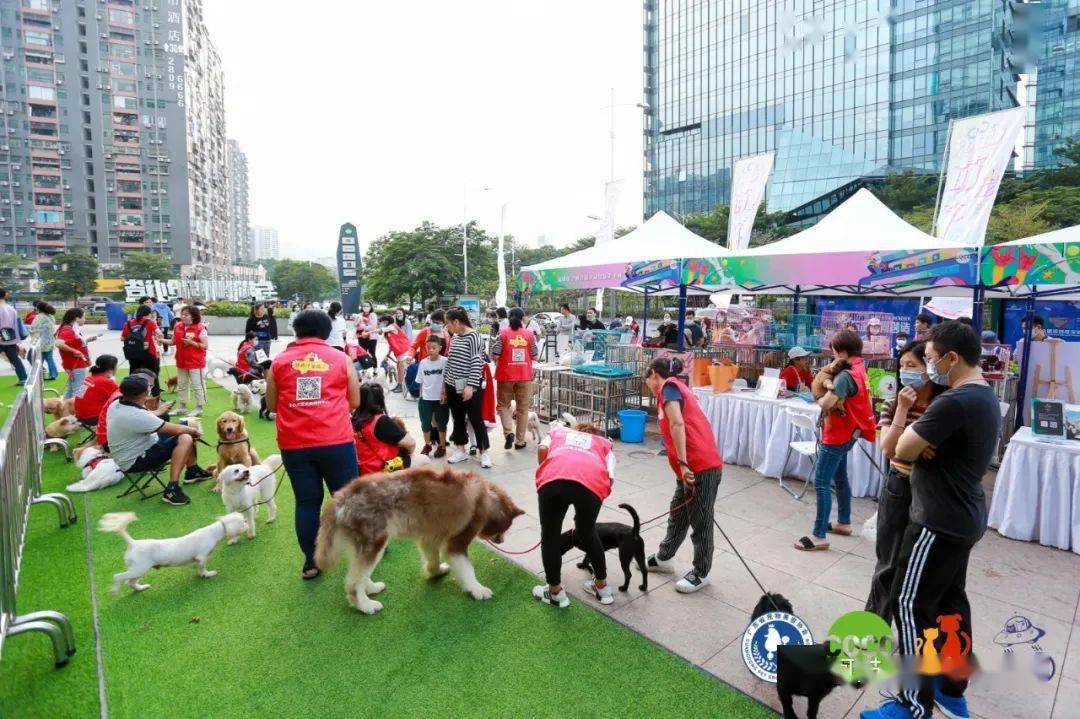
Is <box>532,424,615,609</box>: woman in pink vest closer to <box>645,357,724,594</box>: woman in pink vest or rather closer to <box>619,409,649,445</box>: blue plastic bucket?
<box>645,357,724,594</box>: woman in pink vest

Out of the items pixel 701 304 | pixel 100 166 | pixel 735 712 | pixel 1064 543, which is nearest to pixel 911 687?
pixel 735 712

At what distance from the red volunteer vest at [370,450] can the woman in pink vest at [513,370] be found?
116 inches

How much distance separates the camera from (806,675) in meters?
2.45

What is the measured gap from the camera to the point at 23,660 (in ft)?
10.2

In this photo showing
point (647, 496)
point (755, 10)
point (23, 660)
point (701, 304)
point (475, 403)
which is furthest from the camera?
point (755, 10)

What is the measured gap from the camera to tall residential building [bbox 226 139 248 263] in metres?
124

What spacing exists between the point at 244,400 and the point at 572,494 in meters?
8.10

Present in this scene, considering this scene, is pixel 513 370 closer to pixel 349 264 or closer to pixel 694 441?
pixel 694 441

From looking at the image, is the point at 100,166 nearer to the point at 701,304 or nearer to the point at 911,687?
the point at 701,304

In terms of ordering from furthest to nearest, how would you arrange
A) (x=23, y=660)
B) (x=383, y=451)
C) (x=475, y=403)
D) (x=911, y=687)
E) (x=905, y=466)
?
(x=475, y=403) → (x=383, y=451) → (x=23, y=660) → (x=905, y=466) → (x=911, y=687)

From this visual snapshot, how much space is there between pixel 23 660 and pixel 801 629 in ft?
13.4

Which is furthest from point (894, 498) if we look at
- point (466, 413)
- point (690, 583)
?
point (466, 413)

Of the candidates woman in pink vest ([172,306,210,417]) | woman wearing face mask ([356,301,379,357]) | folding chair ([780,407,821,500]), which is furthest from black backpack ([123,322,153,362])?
folding chair ([780,407,821,500])

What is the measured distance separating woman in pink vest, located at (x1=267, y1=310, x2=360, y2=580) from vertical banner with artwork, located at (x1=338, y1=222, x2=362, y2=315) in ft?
49.2
